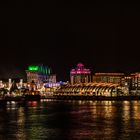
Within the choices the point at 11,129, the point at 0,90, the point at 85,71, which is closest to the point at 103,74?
the point at 85,71

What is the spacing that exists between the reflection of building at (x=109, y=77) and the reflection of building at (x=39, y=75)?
10.3 metres

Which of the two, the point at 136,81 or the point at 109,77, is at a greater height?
the point at 109,77

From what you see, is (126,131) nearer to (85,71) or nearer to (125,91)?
(125,91)

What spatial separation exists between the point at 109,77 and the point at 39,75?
15.5m

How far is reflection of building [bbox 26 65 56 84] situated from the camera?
99.6 metres

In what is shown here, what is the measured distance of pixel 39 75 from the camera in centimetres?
10069

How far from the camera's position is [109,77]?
10444 centimetres

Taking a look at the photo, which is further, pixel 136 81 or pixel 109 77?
pixel 109 77

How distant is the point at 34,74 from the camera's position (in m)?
100

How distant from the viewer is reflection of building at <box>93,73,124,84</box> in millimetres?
101575

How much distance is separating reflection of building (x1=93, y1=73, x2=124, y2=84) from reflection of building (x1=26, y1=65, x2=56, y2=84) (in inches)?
406

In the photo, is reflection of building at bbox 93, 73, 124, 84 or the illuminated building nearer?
the illuminated building

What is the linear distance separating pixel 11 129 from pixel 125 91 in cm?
7142

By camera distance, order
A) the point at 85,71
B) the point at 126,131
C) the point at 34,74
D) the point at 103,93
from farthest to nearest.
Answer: the point at 85,71 → the point at 34,74 → the point at 103,93 → the point at 126,131
